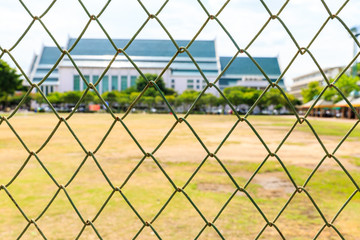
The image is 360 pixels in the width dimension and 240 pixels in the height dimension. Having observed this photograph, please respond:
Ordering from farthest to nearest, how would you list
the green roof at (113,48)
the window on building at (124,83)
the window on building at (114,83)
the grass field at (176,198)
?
the window on building at (124,83) → the window on building at (114,83) → the grass field at (176,198) → the green roof at (113,48)

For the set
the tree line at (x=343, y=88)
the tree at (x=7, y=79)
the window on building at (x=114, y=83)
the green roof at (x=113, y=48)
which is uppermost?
the window on building at (x=114, y=83)

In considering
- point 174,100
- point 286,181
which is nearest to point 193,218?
point 286,181

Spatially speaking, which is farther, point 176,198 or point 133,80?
point 133,80

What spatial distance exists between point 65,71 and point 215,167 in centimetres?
4278

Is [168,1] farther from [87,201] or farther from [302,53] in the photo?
[87,201]

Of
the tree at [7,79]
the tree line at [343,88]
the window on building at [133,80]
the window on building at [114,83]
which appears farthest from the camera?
the window on building at [133,80]

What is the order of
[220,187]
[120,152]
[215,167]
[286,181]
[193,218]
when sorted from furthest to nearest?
[120,152] → [215,167] → [286,181] → [220,187] → [193,218]

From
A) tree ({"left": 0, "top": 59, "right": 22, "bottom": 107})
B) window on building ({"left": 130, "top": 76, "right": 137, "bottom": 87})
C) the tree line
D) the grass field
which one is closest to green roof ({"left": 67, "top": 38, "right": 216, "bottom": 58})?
the grass field

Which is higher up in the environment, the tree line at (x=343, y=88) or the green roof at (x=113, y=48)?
the tree line at (x=343, y=88)

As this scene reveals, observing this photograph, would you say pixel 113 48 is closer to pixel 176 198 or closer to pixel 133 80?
pixel 176 198

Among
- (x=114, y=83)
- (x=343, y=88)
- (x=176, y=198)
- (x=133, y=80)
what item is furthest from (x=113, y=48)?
(x=133, y=80)

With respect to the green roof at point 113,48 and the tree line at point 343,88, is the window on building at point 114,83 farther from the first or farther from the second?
the green roof at point 113,48

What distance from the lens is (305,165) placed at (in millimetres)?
5129

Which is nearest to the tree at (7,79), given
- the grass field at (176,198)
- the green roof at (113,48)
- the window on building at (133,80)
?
the window on building at (133,80)
